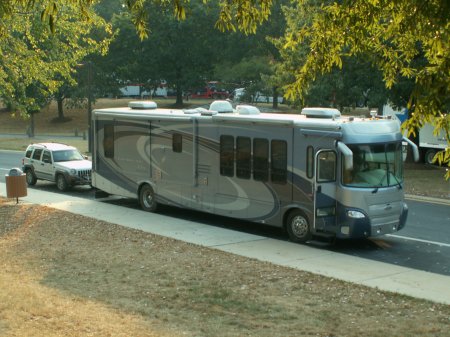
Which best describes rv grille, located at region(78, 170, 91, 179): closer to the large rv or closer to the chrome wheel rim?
the large rv

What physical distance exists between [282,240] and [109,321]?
747 centimetres

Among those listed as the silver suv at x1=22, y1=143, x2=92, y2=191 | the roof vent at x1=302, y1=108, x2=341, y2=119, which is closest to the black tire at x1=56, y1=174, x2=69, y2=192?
the silver suv at x1=22, y1=143, x2=92, y2=191

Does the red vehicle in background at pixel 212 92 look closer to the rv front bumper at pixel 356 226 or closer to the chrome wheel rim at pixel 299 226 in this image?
the chrome wheel rim at pixel 299 226

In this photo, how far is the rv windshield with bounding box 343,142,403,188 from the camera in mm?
15312

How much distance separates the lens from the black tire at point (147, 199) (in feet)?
66.5

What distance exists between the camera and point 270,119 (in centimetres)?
1659

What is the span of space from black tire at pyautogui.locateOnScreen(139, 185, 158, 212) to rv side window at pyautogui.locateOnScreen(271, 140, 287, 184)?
4717mm

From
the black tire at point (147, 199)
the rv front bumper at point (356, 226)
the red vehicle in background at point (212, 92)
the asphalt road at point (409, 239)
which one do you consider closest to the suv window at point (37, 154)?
the asphalt road at point (409, 239)

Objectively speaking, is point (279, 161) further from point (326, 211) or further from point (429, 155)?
point (429, 155)

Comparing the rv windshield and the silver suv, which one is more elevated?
the rv windshield

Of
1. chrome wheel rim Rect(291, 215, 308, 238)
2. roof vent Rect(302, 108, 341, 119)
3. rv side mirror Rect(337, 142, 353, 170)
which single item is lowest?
chrome wheel rim Rect(291, 215, 308, 238)

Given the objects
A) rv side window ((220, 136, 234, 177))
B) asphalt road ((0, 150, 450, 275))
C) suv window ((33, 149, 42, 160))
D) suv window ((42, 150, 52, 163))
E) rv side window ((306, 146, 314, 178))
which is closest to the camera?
asphalt road ((0, 150, 450, 275))

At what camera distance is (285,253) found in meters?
15.0

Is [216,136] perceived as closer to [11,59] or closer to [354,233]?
[354,233]
